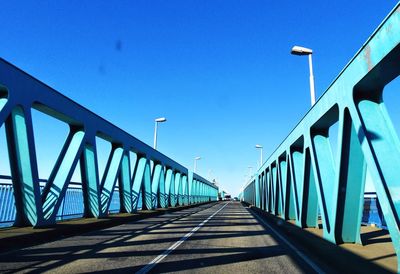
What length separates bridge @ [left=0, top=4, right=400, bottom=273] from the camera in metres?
6.77

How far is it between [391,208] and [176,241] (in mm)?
6599

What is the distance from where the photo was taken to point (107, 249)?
30.7ft

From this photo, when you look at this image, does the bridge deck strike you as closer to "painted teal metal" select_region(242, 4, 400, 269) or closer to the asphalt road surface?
the asphalt road surface

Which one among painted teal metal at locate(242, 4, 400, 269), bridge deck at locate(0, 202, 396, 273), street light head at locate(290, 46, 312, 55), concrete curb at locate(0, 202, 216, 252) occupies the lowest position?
bridge deck at locate(0, 202, 396, 273)

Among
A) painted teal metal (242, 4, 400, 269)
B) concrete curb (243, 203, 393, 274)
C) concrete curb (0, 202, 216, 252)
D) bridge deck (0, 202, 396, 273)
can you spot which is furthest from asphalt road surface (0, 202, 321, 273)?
painted teal metal (242, 4, 400, 269)

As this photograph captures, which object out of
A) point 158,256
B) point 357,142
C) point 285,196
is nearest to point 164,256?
point 158,256

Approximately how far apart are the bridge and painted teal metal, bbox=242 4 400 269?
0.02m

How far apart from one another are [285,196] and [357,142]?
9.30 metres

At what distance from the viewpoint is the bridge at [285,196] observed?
677 centimetres

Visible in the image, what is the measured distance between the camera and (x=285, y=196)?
1722 cm

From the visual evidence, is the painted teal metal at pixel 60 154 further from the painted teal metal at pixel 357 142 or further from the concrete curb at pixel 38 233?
the painted teal metal at pixel 357 142

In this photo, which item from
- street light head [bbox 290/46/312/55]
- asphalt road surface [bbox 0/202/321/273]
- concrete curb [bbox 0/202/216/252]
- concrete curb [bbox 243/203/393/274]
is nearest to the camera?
concrete curb [bbox 243/203/393/274]

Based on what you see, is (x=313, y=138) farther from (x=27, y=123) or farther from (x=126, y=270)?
(x=27, y=123)

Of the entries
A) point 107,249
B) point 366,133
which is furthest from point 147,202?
point 366,133
